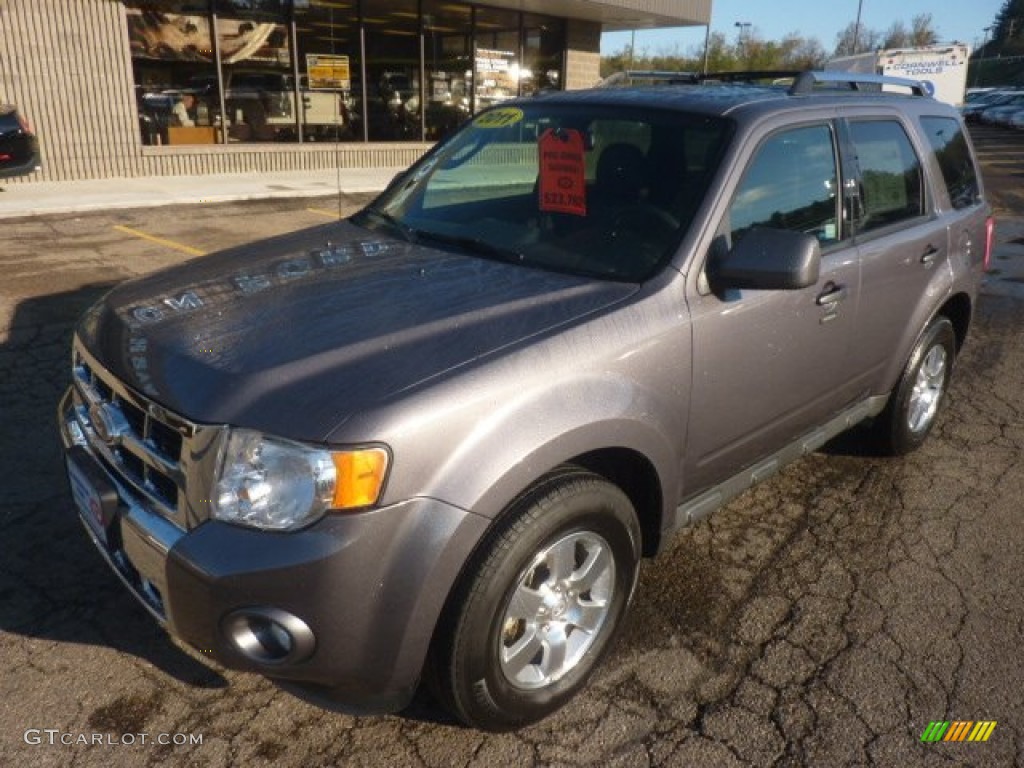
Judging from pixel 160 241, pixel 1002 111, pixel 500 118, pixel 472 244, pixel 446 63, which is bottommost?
pixel 160 241

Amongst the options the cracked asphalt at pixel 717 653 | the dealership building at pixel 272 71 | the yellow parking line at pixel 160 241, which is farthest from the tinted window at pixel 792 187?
the dealership building at pixel 272 71

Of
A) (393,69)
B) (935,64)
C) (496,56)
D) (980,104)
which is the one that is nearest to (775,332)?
(393,69)

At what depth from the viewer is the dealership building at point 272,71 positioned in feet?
42.1

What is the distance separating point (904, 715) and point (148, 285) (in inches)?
112

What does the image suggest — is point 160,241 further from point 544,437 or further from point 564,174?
point 544,437

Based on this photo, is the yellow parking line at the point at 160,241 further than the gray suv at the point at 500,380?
Yes

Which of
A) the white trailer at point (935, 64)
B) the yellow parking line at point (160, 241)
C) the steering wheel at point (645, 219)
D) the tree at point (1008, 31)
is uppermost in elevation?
the tree at point (1008, 31)

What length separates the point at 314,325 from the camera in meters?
2.37

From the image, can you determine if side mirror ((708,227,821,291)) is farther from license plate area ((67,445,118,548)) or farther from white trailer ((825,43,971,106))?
white trailer ((825,43,971,106))

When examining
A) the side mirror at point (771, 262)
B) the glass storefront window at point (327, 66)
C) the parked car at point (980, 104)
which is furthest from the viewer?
the parked car at point (980, 104)

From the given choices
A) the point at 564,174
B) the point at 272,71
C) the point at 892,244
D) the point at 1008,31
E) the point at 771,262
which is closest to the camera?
the point at 771,262

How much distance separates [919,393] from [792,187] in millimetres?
1741

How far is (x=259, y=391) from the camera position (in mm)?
2059

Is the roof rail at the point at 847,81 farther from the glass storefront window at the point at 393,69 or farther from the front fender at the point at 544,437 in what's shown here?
the glass storefront window at the point at 393,69
